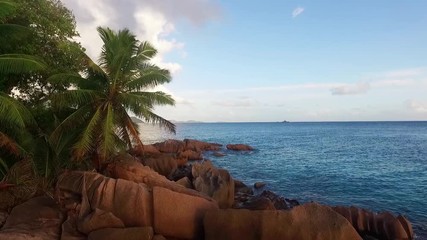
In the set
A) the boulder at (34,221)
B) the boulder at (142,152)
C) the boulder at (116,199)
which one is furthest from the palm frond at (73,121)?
the boulder at (142,152)

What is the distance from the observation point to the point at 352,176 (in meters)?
35.0

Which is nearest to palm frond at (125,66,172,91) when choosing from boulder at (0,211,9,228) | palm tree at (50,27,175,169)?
palm tree at (50,27,175,169)

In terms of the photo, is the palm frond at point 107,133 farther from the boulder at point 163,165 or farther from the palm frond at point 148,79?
the boulder at point 163,165

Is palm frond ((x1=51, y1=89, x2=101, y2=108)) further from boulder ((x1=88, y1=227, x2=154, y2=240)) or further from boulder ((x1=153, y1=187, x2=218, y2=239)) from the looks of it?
boulder ((x1=88, y1=227, x2=154, y2=240))

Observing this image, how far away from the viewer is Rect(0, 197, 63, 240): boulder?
12272 millimetres

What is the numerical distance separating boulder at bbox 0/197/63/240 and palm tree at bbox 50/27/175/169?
100 inches

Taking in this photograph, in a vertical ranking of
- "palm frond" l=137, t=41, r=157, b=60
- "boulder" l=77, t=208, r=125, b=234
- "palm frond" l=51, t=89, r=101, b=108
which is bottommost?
"boulder" l=77, t=208, r=125, b=234

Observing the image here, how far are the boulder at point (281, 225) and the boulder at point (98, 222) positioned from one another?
3.60 metres

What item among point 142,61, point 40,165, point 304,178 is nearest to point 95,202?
point 40,165

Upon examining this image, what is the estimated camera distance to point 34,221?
13461mm


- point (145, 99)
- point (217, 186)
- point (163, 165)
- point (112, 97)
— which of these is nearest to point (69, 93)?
point (112, 97)

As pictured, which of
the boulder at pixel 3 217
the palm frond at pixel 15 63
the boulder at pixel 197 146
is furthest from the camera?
the boulder at pixel 197 146

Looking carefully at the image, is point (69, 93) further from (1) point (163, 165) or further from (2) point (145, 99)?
(1) point (163, 165)

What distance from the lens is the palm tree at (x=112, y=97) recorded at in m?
15.2
